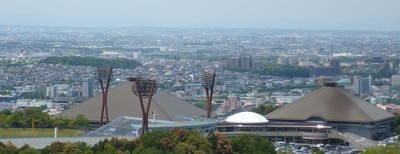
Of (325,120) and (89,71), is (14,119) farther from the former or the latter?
(89,71)

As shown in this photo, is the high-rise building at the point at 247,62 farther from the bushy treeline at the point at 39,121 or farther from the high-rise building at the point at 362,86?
the bushy treeline at the point at 39,121

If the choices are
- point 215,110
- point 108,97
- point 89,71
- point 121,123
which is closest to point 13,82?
point 89,71

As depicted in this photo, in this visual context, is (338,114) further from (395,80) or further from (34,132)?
(395,80)

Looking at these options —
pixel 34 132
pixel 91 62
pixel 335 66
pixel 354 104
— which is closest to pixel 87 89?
pixel 354 104

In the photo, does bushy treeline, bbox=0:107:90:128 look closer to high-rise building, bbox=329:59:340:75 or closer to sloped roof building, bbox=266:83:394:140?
sloped roof building, bbox=266:83:394:140

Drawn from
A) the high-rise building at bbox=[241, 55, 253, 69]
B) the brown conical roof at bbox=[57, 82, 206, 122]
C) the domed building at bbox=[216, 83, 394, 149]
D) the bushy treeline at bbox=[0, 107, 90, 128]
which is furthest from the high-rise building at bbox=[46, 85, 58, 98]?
the domed building at bbox=[216, 83, 394, 149]

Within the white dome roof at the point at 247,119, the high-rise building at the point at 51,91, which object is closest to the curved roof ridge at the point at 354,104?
the white dome roof at the point at 247,119

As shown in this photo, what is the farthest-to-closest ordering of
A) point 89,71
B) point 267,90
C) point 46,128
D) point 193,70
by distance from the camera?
point 193,70 → point 89,71 → point 267,90 → point 46,128
